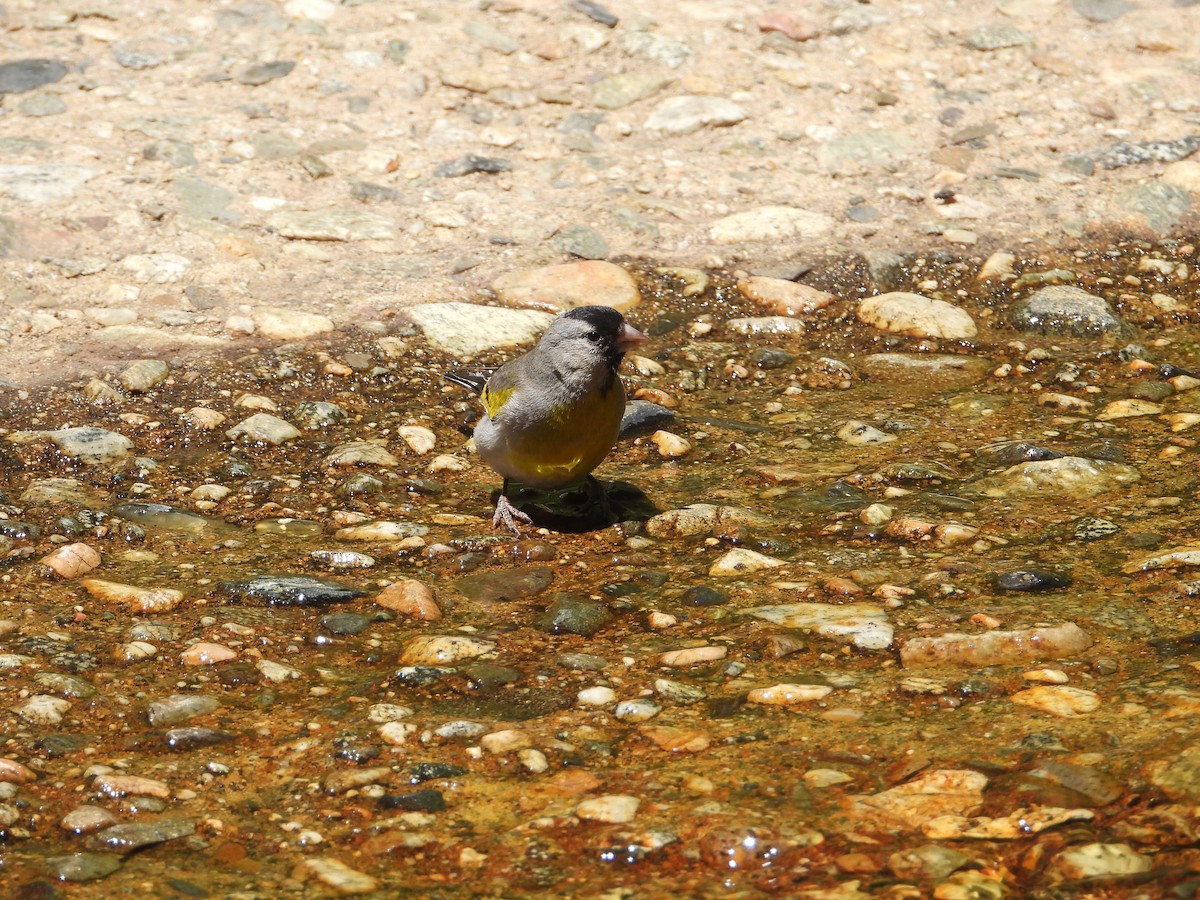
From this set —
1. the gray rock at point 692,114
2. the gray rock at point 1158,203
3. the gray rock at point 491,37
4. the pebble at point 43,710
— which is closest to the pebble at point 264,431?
the pebble at point 43,710

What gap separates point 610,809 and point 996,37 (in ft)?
28.2

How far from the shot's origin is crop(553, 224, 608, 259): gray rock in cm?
843

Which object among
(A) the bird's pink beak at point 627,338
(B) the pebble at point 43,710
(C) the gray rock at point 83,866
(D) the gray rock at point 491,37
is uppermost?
(D) the gray rock at point 491,37

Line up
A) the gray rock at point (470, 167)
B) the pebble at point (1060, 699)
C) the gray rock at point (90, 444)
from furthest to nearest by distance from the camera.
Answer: the gray rock at point (470, 167), the gray rock at point (90, 444), the pebble at point (1060, 699)

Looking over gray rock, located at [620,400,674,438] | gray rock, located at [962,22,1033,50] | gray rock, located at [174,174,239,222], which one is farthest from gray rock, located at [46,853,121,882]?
gray rock, located at [962,22,1033,50]

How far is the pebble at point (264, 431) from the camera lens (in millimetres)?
6562

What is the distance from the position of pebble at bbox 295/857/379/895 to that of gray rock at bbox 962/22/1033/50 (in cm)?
887

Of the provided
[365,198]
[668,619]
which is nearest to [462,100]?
[365,198]

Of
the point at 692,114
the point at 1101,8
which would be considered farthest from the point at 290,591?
the point at 1101,8

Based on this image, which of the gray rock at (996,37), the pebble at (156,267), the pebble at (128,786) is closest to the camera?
the pebble at (128,786)

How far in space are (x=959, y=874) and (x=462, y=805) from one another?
1.36 metres

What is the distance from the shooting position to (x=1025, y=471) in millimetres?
5977

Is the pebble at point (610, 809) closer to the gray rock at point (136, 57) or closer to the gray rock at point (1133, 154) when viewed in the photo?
the gray rock at point (1133, 154)

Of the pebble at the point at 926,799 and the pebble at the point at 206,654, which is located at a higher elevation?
the pebble at the point at 926,799
